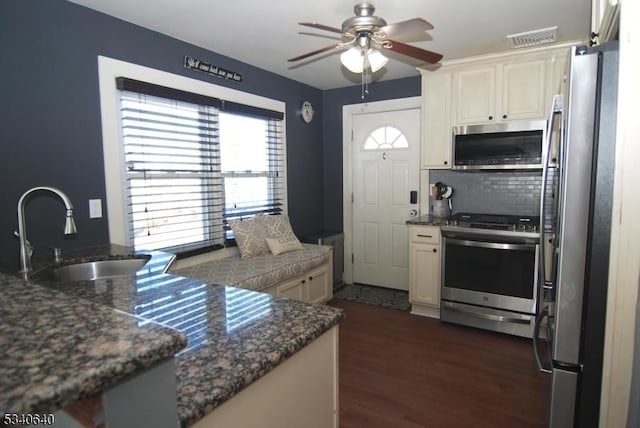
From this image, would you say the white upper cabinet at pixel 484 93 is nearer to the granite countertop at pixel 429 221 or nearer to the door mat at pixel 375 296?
the granite countertop at pixel 429 221

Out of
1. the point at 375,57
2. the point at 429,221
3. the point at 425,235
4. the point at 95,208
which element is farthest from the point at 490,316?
the point at 95,208

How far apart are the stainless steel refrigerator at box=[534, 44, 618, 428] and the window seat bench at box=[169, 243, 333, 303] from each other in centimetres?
194

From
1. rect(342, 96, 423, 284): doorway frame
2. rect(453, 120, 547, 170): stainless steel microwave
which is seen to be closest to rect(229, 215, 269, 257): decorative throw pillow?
rect(342, 96, 423, 284): doorway frame

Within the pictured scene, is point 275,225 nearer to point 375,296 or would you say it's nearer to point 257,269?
point 257,269

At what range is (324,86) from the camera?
4547 millimetres

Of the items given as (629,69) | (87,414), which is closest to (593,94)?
(629,69)

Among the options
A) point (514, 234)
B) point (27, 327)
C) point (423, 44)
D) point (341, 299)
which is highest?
point (423, 44)

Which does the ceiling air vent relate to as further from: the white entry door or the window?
the window

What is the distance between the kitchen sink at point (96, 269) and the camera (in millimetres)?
1968

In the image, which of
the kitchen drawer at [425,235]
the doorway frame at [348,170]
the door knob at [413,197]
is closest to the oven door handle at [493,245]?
the kitchen drawer at [425,235]

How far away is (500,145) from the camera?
3.31 m

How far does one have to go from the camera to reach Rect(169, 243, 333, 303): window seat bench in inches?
111

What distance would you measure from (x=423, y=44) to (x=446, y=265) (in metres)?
1.94

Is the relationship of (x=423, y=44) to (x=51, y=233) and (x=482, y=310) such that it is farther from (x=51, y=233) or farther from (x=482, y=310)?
(x=51, y=233)
